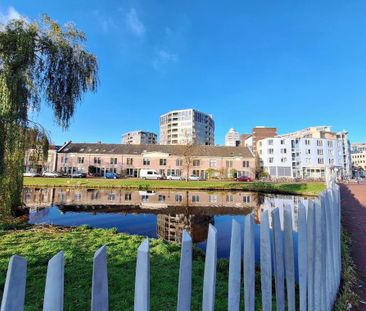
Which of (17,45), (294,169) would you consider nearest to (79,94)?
(17,45)

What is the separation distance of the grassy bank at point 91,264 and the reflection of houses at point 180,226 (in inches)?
64.2

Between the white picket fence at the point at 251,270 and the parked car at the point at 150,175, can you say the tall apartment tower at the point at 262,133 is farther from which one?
the white picket fence at the point at 251,270

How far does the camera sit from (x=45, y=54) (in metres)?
8.99

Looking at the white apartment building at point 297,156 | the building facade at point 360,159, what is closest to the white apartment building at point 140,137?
the white apartment building at point 297,156

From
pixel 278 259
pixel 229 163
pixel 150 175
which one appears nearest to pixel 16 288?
pixel 278 259

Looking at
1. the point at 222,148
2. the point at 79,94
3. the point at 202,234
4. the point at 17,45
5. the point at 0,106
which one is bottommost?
the point at 202,234

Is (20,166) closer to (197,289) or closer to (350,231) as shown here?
(197,289)

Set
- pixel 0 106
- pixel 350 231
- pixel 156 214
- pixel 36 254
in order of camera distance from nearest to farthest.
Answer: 1. pixel 36 254
2. pixel 350 231
3. pixel 0 106
4. pixel 156 214

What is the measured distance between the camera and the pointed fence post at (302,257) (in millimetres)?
2246

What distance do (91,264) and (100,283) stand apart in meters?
4.08

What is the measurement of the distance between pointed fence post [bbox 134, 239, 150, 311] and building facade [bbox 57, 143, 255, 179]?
49.4 metres

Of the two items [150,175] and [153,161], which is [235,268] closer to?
[150,175]

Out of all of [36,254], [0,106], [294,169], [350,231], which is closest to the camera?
[36,254]

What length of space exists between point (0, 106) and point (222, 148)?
4898 cm
